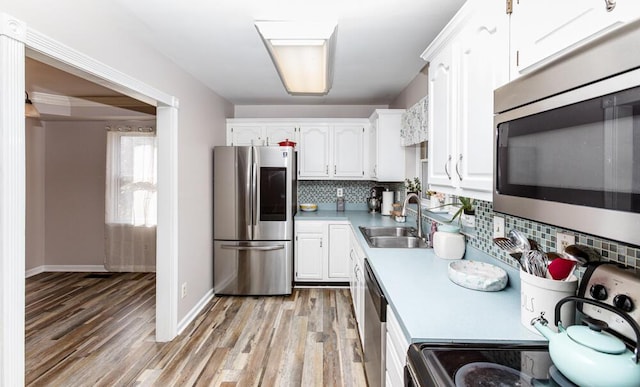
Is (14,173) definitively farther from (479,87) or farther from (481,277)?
(481,277)

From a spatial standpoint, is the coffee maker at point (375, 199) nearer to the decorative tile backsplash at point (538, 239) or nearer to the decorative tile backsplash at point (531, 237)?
the decorative tile backsplash at point (531, 237)

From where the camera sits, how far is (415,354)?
94cm

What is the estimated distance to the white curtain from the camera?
4406 mm

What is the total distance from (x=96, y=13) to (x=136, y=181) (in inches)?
123

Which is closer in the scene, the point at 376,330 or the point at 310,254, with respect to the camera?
the point at 376,330

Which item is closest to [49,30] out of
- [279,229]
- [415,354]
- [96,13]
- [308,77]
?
[96,13]

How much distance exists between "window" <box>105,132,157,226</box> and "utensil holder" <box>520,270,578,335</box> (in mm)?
4493

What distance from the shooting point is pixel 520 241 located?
1249 mm

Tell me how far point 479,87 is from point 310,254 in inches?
116

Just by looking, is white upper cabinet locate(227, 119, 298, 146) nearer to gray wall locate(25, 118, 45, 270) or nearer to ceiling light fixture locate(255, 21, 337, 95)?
ceiling light fixture locate(255, 21, 337, 95)

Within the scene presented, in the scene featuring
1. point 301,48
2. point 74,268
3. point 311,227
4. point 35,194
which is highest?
Answer: point 301,48

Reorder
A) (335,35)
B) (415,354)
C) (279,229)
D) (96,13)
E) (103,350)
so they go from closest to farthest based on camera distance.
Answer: (415,354) < (96,13) < (335,35) < (103,350) < (279,229)

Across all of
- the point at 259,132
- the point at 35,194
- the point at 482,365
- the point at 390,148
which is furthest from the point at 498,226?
the point at 35,194

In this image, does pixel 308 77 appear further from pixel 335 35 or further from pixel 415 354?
pixel 415 354
